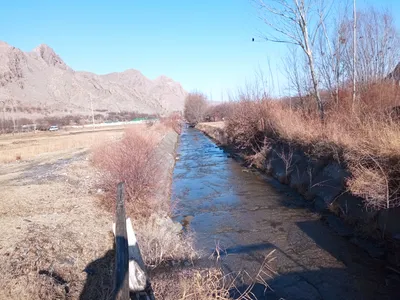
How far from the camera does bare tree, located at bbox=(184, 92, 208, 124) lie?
6419cm

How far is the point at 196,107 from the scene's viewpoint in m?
64.9

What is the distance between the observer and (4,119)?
83.8 m

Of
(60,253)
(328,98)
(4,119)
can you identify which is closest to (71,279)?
(60,253)

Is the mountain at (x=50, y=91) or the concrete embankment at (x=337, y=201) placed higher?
the mountain at (x=50, y=91)

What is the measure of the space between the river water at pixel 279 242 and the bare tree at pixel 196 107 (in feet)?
171

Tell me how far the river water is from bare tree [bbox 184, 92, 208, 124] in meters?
52.0

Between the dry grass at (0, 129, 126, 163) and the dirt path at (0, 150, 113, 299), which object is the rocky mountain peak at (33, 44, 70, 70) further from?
the dirt path at (0, 150, 113, 299)

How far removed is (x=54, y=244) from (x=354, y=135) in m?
8.00

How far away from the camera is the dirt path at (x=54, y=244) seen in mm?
4336

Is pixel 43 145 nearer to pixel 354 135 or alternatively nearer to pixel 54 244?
pixel 54 244

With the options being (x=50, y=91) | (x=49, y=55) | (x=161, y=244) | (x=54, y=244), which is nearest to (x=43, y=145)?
(x=54, y=244)

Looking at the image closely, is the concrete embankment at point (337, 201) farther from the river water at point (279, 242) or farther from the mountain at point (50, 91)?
the mountain at point (50, 91)

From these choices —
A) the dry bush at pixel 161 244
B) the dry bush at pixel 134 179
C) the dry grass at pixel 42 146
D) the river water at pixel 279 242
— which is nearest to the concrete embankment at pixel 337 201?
the river water at pixel 279 242

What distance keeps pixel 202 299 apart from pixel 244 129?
15168mm
